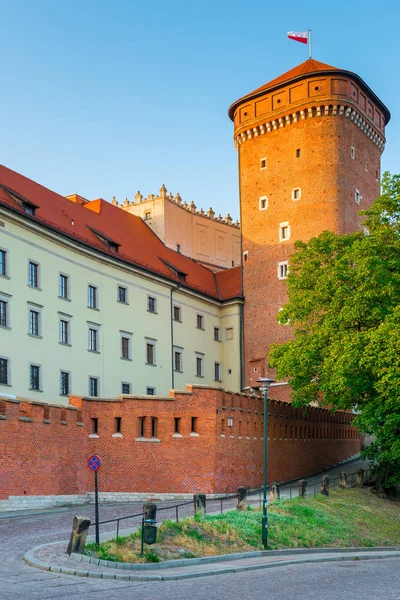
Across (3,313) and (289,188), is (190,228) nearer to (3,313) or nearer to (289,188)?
(289,188)

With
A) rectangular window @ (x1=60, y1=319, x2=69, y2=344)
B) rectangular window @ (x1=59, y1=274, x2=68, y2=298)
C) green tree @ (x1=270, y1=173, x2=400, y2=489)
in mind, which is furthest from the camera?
rectangular window @ (x1=59, y1=274, x2=68, y2=298)

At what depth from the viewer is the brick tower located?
5338cm

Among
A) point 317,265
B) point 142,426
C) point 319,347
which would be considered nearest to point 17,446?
point 142,426

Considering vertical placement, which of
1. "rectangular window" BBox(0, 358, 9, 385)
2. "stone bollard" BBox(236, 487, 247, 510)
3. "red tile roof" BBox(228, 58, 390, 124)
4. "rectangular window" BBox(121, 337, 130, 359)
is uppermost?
"red tile roof" BBox(228, 58, 390, 124)

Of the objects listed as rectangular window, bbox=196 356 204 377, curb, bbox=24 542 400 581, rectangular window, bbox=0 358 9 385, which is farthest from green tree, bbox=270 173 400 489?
rectangular window, bbox=196 356 204 377

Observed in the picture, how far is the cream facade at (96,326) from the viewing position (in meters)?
38.8

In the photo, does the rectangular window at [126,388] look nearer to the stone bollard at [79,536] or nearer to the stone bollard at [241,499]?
the stone bollard at [241,499]

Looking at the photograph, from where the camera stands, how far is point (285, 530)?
78.1 ft

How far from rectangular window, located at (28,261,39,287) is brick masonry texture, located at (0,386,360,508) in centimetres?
890

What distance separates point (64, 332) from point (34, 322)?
2459 millimetres

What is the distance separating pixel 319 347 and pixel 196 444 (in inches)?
286

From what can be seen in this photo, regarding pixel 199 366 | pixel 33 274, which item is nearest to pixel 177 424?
pixel 33 274

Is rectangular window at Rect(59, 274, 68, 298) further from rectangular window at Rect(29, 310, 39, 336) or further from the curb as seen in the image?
the curb

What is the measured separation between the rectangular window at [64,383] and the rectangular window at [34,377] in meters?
1.86
